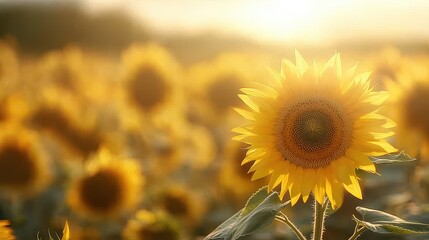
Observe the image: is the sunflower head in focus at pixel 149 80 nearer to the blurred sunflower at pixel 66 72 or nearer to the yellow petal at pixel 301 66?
the blurred sunflower at pixel 66 72

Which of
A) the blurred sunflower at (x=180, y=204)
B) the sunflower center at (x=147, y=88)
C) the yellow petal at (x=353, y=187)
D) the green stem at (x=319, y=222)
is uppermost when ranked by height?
the sunflower center at (x=147, y=88)

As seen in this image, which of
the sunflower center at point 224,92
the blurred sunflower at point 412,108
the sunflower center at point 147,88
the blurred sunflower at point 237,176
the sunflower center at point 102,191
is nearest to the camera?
the blurred sunflower at point 412,108

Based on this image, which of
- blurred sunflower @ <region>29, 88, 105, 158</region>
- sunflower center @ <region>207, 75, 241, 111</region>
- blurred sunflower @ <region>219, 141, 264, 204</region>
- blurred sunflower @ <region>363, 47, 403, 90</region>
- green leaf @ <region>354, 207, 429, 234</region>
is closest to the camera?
green leaf @ <region>354, 207, 429, 234</region>

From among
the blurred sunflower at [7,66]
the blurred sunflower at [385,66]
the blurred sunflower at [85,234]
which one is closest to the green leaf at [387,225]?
the blurred sunflower at [85,234]

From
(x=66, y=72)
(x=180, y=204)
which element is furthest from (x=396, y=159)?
Result: (x=66, y=72)

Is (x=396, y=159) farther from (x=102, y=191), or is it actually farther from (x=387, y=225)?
(x=102, y=191)

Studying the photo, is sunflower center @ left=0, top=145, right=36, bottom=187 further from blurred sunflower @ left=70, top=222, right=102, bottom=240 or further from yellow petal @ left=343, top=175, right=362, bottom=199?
yellow petal @ left=343, top=175, right=362, bottom=199

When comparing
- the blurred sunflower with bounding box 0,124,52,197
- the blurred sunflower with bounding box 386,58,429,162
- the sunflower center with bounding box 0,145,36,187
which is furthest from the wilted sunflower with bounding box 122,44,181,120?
the blurred sunflower with bounding box 386,58,429,162
